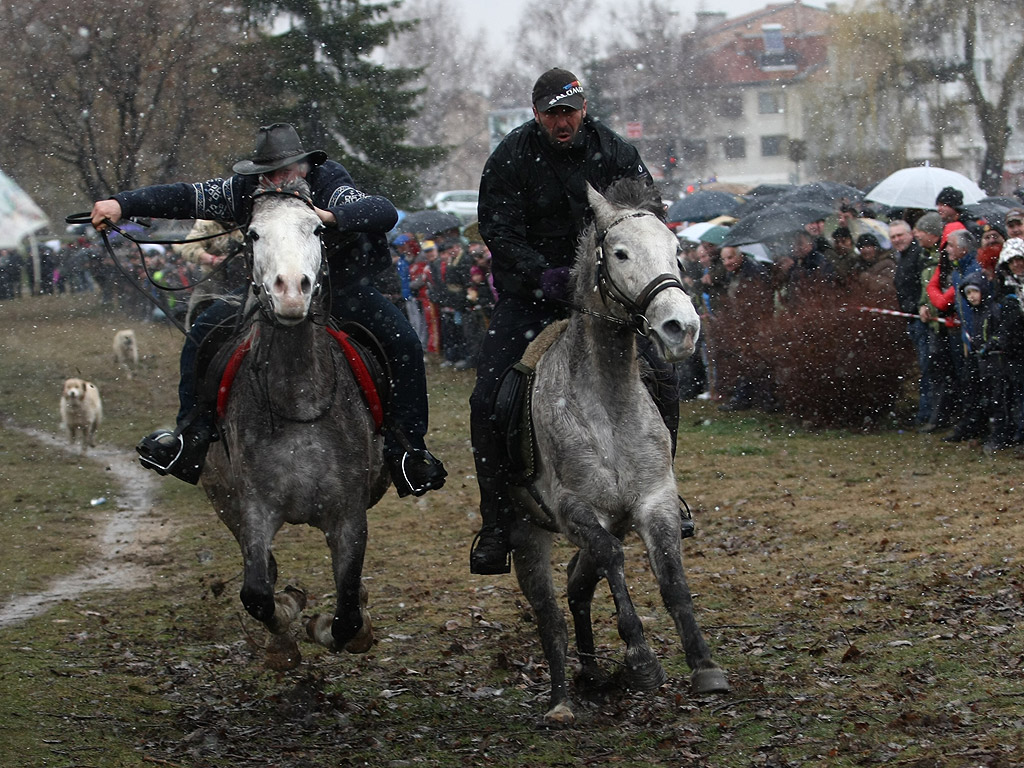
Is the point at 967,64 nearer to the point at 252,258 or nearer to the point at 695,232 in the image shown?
the point at 695,232

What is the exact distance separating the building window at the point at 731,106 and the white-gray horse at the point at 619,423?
241ft

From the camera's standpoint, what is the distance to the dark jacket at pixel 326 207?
6.94 m

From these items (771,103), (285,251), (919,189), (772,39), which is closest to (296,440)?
(285,251)

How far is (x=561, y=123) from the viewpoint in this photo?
22.4 ft

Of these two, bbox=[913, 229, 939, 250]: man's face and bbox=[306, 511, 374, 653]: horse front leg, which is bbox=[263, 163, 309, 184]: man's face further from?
bbox=[913, 229, 939, 250]: man's face

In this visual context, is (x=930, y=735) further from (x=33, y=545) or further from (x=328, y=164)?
(x=33, y=545)

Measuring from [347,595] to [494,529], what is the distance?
2.70 ft

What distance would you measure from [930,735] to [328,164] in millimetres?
4235

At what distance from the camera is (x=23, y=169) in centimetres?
2931

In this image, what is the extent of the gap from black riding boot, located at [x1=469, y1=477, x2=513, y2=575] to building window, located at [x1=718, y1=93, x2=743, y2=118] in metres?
73.0

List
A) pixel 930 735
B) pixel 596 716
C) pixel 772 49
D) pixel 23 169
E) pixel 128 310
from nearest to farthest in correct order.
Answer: pixel 930 735, pixel 596 716, pixel 23 169, pixel 128 310, pixel 772 49

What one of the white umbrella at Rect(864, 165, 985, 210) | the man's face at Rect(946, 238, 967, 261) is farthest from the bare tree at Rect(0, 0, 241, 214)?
the man's face at Rect(946, 238, 967, 261)

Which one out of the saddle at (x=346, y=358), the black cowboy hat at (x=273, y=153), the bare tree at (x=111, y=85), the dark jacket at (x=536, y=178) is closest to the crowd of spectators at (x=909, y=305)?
the dark jacket at (x=536, y=178)

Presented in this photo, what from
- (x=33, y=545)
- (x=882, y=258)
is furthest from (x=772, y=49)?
(x=33, y=545)
